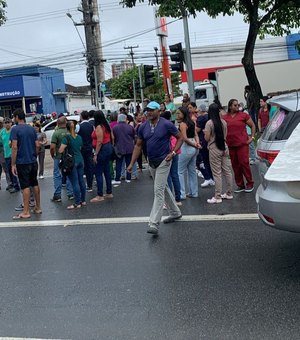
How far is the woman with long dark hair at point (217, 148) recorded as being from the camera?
28.1ft

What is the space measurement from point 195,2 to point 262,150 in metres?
9.38

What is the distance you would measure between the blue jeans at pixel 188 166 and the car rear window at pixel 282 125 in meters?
3.83

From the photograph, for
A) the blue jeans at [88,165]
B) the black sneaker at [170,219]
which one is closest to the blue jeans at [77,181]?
the blue jeans at [88,165]

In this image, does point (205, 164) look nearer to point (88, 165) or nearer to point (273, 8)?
point (88, 165)

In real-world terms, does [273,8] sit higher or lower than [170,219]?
higher

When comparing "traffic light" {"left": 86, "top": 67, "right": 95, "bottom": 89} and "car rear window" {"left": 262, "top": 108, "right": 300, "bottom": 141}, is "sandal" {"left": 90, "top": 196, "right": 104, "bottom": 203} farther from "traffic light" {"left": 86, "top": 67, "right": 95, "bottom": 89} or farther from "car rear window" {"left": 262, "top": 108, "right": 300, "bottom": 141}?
"traffic light" {"left": 86, "top": 67, "right": 95, "bottom": 89}

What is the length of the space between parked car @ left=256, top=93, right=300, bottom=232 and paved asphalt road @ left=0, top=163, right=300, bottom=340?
0.69 m

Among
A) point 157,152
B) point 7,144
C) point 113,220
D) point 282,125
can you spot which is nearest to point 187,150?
point 113,220

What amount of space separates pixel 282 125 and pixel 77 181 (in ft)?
17.2

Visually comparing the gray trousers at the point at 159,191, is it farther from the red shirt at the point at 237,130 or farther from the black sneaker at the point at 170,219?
the red shirt at the point at 237,130

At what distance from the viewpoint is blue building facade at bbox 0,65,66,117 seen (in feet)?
149

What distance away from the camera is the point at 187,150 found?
904cm

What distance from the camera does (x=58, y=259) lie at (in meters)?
6.22

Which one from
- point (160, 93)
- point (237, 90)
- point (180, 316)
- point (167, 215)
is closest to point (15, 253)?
point (167, 215)
